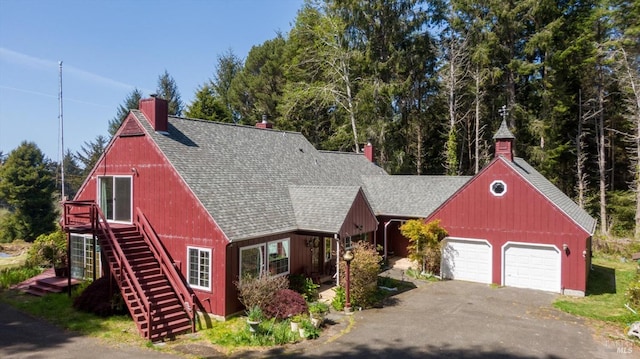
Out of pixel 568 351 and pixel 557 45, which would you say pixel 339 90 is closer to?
pixel 557 45

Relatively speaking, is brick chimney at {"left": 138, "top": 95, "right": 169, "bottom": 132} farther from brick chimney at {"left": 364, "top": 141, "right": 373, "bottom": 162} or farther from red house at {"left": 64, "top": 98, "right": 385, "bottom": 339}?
brick chimney at {"left": 364, "top": 141, "right": 373, "bottom": 162}

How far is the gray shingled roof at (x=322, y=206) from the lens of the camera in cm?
1714

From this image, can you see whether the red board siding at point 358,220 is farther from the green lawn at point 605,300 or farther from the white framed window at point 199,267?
the green lawn at point 605,300

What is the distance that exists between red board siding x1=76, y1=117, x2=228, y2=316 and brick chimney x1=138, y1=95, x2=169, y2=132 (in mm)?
698

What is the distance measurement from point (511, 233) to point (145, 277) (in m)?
16.1

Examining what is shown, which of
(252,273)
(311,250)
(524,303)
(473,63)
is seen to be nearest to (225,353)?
(252,273)

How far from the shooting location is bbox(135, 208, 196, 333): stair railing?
13898 mm

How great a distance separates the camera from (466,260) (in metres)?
20.4

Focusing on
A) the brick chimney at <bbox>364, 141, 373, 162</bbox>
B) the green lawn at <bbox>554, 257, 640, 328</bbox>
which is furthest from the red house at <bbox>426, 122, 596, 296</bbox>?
the brick chimney at <bbox>364, 141, 373, 162</bbox>

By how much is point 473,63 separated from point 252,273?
95.3 ft

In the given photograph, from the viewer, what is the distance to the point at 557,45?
34.0 m

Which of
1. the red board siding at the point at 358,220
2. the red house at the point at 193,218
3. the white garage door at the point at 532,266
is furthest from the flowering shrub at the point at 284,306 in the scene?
the white garage door at the point at 532,266

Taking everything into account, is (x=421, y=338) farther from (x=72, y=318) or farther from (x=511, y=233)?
(x=72, y=318)

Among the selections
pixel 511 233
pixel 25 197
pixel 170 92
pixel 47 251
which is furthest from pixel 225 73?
pixel 511 233
